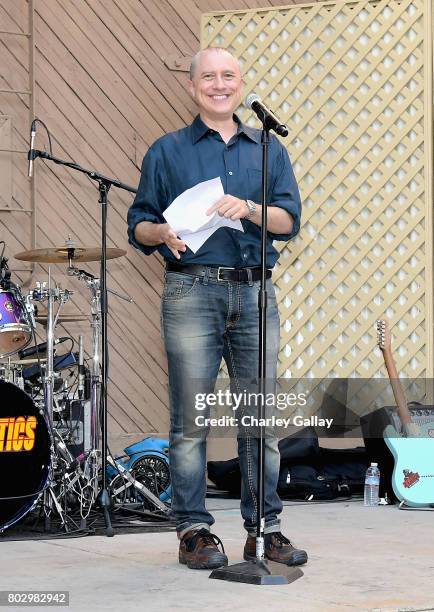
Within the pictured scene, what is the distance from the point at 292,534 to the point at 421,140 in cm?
239

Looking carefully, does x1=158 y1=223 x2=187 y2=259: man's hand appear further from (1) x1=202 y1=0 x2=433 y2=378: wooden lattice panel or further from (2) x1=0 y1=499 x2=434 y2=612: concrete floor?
(1) x1=202 y1=0 x2=433 y2=378: wooden lattice panel

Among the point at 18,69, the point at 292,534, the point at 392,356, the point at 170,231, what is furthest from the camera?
the point at 18,69

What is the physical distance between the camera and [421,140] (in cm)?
577

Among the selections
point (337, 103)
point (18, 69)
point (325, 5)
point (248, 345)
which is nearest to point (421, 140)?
point (337, 103)

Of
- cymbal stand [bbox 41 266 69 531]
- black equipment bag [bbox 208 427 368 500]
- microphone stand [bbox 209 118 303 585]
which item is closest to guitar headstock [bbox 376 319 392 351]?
black equipment bag [bbox 208 427 368 500]

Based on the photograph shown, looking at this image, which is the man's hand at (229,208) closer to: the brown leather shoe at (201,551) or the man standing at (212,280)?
the man standing at (212,280)

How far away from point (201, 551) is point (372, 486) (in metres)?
2.05

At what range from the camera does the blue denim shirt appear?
328 centimetres

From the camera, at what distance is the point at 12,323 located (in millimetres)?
4375

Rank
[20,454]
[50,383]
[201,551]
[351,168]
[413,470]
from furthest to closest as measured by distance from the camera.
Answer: [351,168] → [413,470] → [50,383] → [20,454] → [201,551]

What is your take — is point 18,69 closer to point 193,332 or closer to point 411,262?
point 411,262

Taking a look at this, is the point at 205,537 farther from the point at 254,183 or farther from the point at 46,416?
the point at 46,416

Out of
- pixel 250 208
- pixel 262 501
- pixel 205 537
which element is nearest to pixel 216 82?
pixel 250 208

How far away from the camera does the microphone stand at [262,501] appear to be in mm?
3047
